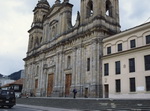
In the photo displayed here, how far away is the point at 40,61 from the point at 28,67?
8541mm

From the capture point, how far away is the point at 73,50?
33531mm

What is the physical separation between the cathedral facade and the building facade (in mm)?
1542

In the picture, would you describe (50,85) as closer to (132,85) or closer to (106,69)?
(106,69)

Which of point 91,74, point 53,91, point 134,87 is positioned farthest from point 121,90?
point 53,91

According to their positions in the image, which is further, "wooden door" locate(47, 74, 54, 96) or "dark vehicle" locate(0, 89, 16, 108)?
"wooden door" locate(47, 74, 54, 96)

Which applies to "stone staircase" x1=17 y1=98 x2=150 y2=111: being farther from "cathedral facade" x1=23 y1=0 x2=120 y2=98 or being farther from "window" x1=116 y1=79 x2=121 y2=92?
"window" x1=116 y1=79 x2=121 y2=92

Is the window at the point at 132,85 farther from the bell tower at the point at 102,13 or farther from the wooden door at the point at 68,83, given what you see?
the wooden door at the point at 68,83

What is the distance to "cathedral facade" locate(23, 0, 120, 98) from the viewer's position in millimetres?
29281

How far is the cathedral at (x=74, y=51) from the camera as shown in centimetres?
2898

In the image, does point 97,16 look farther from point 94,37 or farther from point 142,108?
point 142,108

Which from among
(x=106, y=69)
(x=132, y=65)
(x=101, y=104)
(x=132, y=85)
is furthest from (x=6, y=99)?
(x=132, y=65)

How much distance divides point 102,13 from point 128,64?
34.6ft

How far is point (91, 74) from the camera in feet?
94.4

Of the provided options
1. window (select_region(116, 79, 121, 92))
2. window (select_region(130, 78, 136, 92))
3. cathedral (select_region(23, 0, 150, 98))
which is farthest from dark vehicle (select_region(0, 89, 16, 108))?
window (select_region(130, 78, 136, 92))
